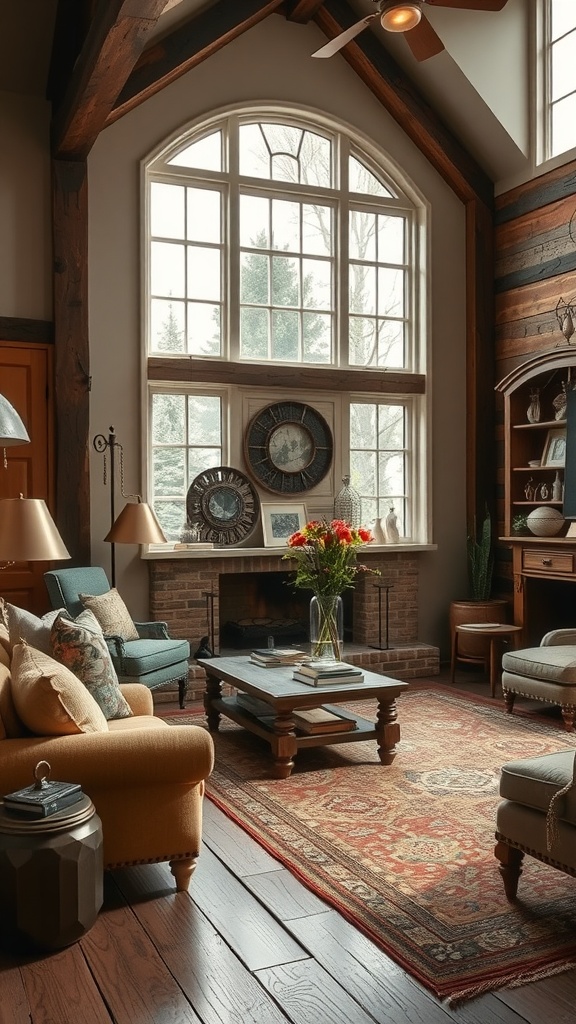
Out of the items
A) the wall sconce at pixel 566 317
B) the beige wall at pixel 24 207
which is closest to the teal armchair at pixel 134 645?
the beige wall at pixel 24 207

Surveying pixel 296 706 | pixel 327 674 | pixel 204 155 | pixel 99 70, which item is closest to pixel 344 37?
pixel 99 70

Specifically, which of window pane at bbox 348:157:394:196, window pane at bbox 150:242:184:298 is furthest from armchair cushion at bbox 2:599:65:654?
window pane at bbox 348:157:394:196

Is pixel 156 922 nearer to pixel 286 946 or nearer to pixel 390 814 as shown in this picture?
pixel 286 946

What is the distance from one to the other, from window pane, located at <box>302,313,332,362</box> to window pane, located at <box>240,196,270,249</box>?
0.68 meters

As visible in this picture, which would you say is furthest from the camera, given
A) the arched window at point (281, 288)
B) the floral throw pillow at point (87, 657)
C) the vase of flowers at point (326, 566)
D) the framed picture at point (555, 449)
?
the arched window at point (281, 288)

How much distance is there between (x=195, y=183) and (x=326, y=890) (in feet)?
17.8

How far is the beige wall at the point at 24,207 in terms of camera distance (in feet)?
20.2

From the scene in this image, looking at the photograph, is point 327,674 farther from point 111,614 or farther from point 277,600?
point 277,600

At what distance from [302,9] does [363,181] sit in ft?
4.46

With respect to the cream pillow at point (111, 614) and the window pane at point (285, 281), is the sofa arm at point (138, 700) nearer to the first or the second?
the cream pillow at point (111, 614)

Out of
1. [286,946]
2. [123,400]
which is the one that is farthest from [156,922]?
[123,400]

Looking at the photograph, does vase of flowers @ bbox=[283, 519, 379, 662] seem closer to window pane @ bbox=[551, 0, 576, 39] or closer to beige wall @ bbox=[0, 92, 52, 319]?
beige wall @ bbox=[0, 92, 52, 319]

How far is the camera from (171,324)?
6.84 m

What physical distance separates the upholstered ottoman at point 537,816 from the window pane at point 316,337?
4.76 m
